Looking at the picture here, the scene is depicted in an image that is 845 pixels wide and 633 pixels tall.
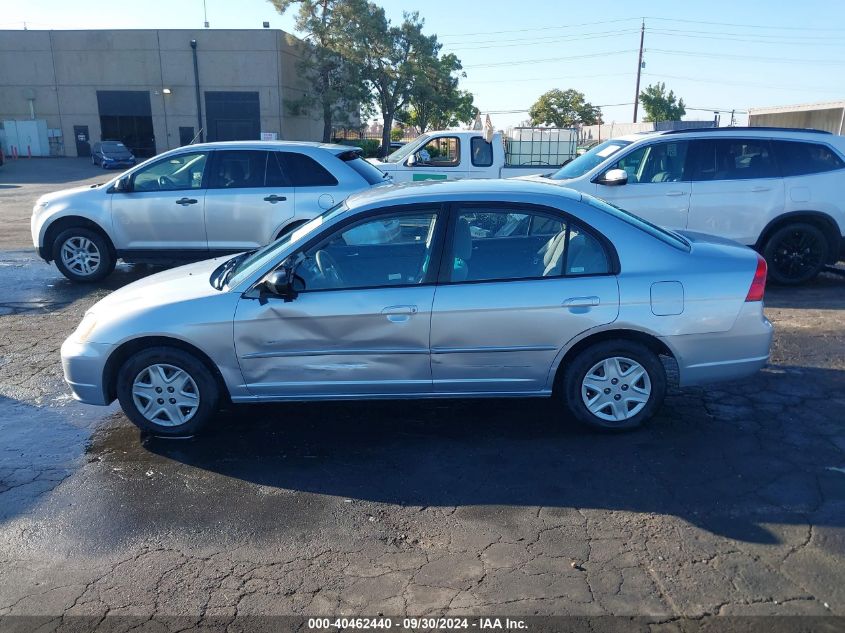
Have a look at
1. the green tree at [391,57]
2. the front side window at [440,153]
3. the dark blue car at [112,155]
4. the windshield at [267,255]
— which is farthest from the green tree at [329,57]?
the windshield at [267,255]

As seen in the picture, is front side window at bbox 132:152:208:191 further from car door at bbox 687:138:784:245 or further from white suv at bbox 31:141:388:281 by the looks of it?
car door at bbox 687:138:784:245

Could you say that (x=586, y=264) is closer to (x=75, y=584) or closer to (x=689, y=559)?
(x=689, y=559)

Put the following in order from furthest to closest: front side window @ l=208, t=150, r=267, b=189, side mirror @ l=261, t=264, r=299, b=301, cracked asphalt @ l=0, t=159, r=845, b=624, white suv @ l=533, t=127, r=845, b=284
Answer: front side window @ l=208, t=150, r=267, b=189 → white suv @ l=533, t=127, r=845, b=284 → side mirror @ l=261, t=264, r=299, b=301 → cracked asphalt @ l=0, t=159, r=845, b=624

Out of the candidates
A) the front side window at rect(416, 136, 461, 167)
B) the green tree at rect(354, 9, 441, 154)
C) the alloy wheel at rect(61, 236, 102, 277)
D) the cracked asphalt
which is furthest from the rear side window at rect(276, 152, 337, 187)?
the green tree at rect(354, 9, 441, 154)

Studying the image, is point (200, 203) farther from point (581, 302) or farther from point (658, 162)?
point (581, 302)

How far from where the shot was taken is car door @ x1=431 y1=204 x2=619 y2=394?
450 cm

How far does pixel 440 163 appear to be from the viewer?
12852 millimetres

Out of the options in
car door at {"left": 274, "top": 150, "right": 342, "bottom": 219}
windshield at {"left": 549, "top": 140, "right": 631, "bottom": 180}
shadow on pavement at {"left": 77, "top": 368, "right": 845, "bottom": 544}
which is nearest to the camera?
shadow on pavement at {"left": 77, "top": 368, "right": 845, "bottom": 544}

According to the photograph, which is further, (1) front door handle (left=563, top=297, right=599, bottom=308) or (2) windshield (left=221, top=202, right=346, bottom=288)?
(2) windshield (left=221, top=202, right=346, bottom=288)

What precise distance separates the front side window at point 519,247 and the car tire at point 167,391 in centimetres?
181

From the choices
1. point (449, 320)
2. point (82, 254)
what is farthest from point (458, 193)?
point (82, 254)

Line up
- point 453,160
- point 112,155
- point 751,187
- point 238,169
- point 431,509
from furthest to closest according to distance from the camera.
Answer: point 112,155
point 453,160
point 238,169
point 751,187
point 431,509

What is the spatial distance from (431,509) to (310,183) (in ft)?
19.9

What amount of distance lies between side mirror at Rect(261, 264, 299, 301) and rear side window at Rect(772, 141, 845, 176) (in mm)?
6881
